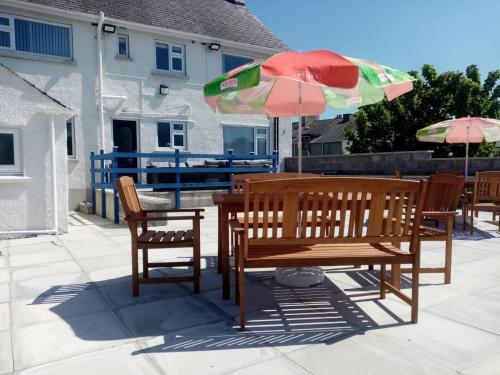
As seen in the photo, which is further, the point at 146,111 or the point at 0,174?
the point at 146,111

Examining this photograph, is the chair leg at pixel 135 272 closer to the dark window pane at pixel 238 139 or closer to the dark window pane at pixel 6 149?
the dark window pane at pixel 6 149

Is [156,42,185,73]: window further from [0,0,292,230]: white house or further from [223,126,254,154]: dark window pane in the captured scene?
[223,126,254,154]: dark window pane

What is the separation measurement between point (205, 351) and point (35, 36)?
432 inches

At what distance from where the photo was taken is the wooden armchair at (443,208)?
3.88 meters

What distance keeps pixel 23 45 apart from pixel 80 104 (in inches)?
77.5

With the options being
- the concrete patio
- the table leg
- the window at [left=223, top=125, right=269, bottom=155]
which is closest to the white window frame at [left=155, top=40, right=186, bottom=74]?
the window at [left=223, top=125, right=269, bottom=155]

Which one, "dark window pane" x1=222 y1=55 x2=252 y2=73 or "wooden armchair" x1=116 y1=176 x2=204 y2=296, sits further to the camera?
"dark window pane" x1=222 y1=55 x2=252 y2=73

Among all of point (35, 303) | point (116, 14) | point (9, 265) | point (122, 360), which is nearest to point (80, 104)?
point (116, 14)

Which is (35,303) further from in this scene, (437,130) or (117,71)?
(117,71)

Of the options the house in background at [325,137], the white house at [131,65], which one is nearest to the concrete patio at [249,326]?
the white house at [131,65]

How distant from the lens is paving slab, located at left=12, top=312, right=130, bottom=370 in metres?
2.58

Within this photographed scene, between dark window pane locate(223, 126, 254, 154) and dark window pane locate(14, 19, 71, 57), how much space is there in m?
5.64

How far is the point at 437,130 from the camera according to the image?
8.80 meters

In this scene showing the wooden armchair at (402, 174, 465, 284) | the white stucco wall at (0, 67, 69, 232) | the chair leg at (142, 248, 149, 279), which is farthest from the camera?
the white stucco wall at (0, 67, 69, 232)
